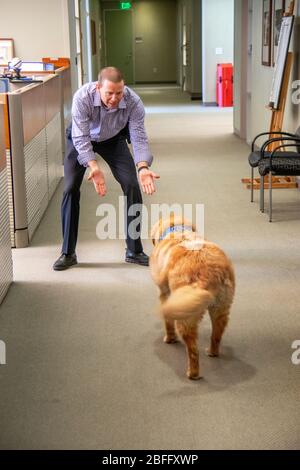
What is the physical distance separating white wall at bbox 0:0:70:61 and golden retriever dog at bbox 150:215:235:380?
8.04m

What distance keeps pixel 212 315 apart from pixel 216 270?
0.26 metres

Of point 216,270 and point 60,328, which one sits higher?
point 216,270

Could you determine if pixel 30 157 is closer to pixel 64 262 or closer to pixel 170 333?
pixel 64 262

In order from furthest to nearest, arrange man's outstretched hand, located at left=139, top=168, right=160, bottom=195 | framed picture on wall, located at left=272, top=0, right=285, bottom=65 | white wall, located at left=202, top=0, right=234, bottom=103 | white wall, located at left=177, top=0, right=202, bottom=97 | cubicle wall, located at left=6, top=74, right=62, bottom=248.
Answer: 1. white wall, located at left=177, top=0, right=202, bottom=97
2. white wall, located at left=202, top=0, right=234, bottom=103
3. framed picture on wall, located at left=272, top=0, right=285, bottom=65
4. cubicle wall, located at left=6, top=74, right=62, bottom=248
5. man's outstretched hand, located at left=139, top=168, right=160, bottom=195

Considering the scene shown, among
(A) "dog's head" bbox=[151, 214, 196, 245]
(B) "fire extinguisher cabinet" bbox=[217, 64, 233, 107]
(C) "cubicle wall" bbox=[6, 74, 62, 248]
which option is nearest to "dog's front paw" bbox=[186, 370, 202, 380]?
(A) "dog's head" bbox=[151, 214, 196, 245]

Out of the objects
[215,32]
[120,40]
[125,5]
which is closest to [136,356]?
[215,32]

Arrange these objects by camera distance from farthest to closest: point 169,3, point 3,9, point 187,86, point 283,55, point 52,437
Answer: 1. point 169,3
2. point 187,86
3. point 3,9
4. point 283,55
5. point 52,437

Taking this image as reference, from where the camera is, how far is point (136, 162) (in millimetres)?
4207

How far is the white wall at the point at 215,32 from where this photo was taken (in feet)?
49.1

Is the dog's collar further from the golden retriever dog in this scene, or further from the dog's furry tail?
the dog's furry tail

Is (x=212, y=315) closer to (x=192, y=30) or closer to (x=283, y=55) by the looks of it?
(x=283, y=55)

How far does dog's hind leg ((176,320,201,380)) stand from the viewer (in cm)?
276

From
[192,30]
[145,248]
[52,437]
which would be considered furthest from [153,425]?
[192,30]

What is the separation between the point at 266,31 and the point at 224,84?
280 inches
